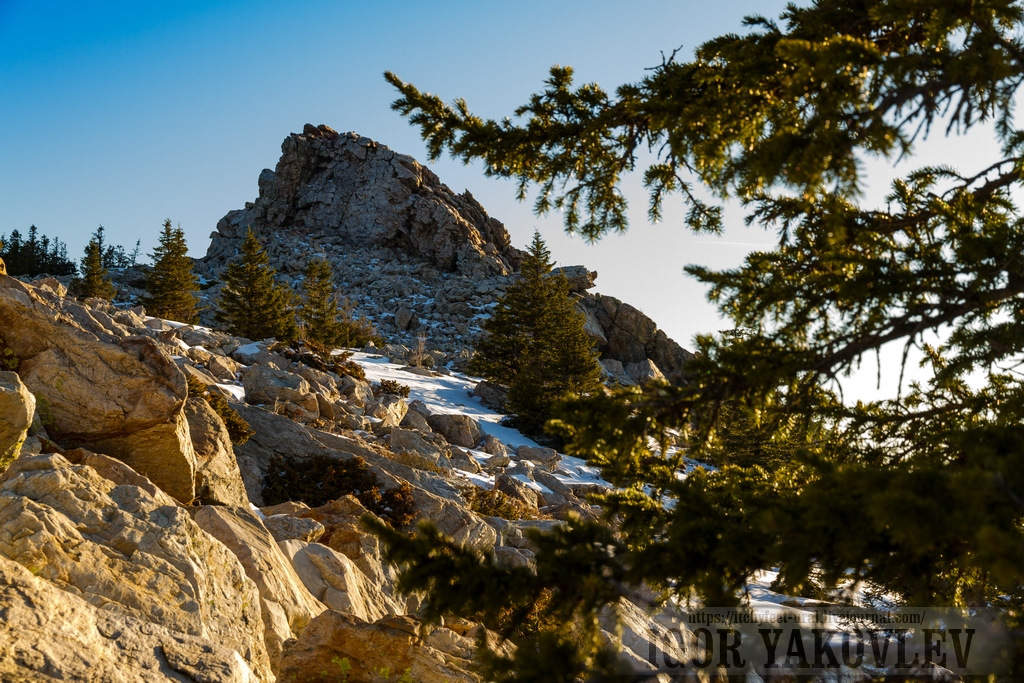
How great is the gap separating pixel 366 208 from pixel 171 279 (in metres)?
34.9

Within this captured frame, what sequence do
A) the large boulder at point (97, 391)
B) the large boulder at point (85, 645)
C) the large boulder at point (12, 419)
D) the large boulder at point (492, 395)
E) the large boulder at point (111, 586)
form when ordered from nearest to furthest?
the large boulder at point (85, 645) → the large boulder at point (111, 586) → the large boulder at point (12, 419) → the large boulder at point (97, 391) → the large boulder at point (492, 395)

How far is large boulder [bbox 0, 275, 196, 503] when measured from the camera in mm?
6527

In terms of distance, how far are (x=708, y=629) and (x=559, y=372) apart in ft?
71.9

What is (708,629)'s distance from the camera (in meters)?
3.05

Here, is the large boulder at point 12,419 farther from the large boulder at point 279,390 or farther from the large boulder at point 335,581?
the large boulder at point 279,390

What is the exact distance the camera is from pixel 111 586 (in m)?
4.14

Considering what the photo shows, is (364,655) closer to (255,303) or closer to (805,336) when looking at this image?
(805,336)

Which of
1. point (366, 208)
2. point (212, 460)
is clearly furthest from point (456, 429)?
point (366, 208)

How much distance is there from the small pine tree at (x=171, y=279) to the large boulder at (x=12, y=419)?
36.2 metres

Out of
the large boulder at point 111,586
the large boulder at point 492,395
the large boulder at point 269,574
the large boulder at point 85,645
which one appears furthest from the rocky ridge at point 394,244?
the large boulder at point 85,645

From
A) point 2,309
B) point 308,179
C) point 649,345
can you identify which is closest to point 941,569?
point 2,309

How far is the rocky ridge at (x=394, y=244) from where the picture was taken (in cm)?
4941

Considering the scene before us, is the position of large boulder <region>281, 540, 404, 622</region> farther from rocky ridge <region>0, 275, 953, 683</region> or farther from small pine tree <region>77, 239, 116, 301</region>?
small pine tree <region>77, 239, 116, 301</region>

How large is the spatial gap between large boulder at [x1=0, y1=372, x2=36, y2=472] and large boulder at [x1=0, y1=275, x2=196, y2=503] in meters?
1.49
